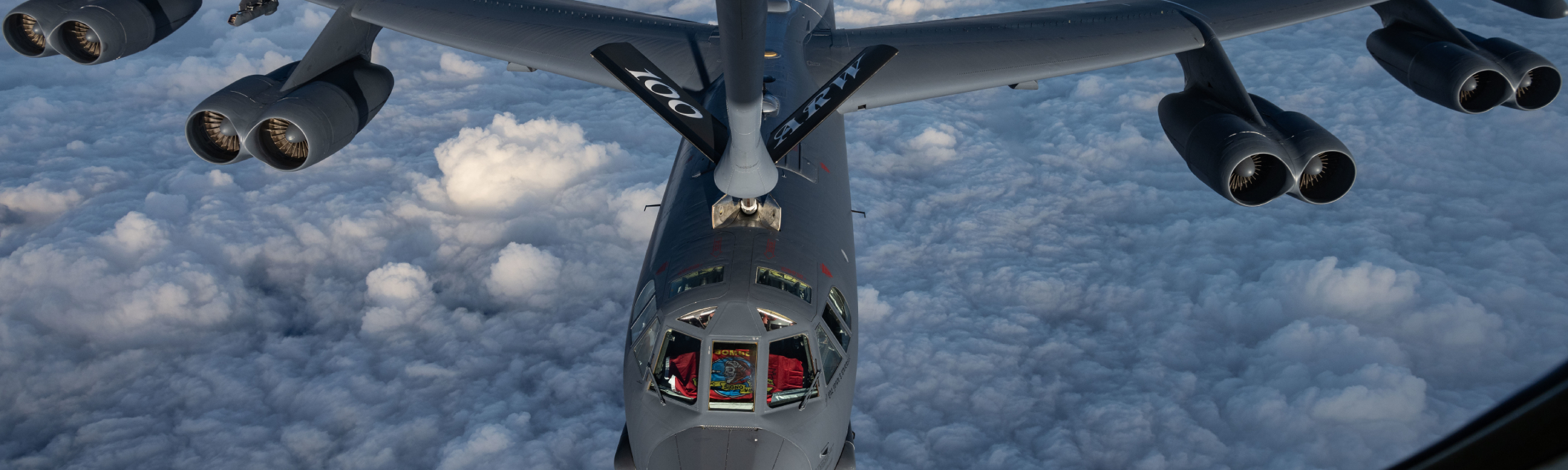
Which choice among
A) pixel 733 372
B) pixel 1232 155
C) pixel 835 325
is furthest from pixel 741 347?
pixel 1232 155

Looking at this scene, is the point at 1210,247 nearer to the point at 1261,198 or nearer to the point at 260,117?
the point at 1261,198

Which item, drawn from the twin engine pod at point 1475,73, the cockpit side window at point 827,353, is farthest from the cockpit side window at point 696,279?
the twin engine pod at point 1475,73

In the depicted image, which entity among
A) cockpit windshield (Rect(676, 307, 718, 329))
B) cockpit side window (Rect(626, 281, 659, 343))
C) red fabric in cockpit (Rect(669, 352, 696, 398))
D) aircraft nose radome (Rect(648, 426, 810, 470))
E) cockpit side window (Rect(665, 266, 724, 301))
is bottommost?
aircraft nose radome (Rect(648, 426, 810, 470))

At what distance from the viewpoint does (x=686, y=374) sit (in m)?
9.93

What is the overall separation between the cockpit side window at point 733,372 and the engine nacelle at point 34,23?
55.6ft

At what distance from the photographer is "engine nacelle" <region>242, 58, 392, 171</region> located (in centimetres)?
1453

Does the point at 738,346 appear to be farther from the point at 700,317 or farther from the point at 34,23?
the point at 34,23

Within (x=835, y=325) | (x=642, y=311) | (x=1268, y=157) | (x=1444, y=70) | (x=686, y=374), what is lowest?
(x=686, y=374)

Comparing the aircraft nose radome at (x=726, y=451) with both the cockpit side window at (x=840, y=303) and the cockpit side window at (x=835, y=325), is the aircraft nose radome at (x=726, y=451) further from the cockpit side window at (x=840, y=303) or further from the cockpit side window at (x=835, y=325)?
the cockpit side window at (x=840, y=303)

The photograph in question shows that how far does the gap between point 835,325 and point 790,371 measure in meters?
1.09

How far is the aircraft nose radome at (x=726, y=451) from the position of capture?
937 centimetres

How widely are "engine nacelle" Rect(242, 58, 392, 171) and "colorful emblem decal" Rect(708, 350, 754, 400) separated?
1032 cm

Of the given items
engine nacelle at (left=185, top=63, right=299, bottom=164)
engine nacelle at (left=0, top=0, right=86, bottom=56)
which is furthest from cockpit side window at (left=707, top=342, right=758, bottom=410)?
engine nacelle at (left=0, top=0, right=86, bottom=56)

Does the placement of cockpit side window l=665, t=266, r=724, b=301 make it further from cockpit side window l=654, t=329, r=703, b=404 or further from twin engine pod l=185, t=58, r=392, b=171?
twin engine pod l=185, t=58, r=392, b=171
